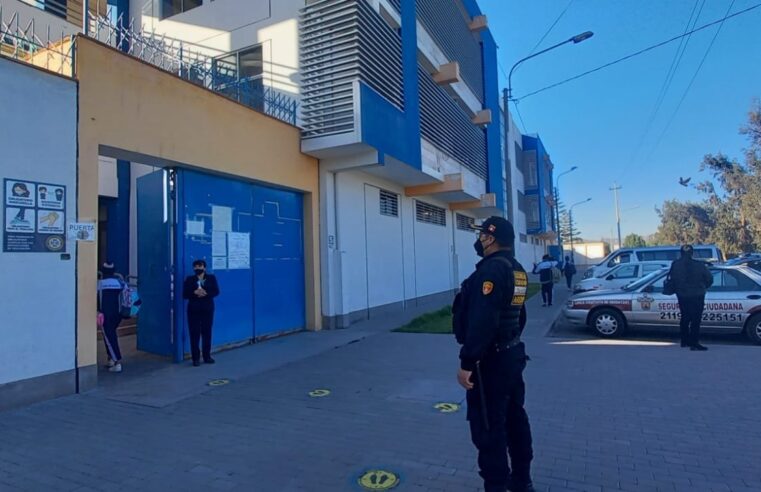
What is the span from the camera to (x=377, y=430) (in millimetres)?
4547

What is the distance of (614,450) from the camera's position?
3980mm

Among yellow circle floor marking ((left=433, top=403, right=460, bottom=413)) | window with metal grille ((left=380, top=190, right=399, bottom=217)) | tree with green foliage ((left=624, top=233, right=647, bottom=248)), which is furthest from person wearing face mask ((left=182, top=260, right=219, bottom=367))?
tree with green foliage ((left=624, top=233, right=647, bottom=248))

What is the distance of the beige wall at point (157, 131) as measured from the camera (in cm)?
609

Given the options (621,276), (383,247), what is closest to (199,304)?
(383,247)

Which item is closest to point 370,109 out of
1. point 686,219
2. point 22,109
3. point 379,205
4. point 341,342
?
point 379,205

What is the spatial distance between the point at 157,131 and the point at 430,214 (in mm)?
11946

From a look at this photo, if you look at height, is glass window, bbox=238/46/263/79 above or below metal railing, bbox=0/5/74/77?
above

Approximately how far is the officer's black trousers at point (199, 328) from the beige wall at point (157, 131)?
60.5 inches

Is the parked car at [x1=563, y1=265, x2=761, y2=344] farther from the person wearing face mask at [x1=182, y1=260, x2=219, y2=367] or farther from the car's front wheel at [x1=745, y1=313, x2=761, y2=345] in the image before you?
the person wearing face mask at [x1=182, y1=260, x2=219, y2=367]

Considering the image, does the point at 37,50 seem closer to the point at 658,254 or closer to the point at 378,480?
the point at 378,480

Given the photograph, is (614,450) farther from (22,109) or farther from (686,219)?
(686,219)

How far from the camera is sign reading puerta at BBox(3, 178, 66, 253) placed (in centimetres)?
531

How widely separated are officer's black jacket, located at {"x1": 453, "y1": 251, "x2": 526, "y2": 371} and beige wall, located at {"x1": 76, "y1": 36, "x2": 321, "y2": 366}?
5281 mm

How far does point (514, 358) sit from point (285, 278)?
768 centimetres
